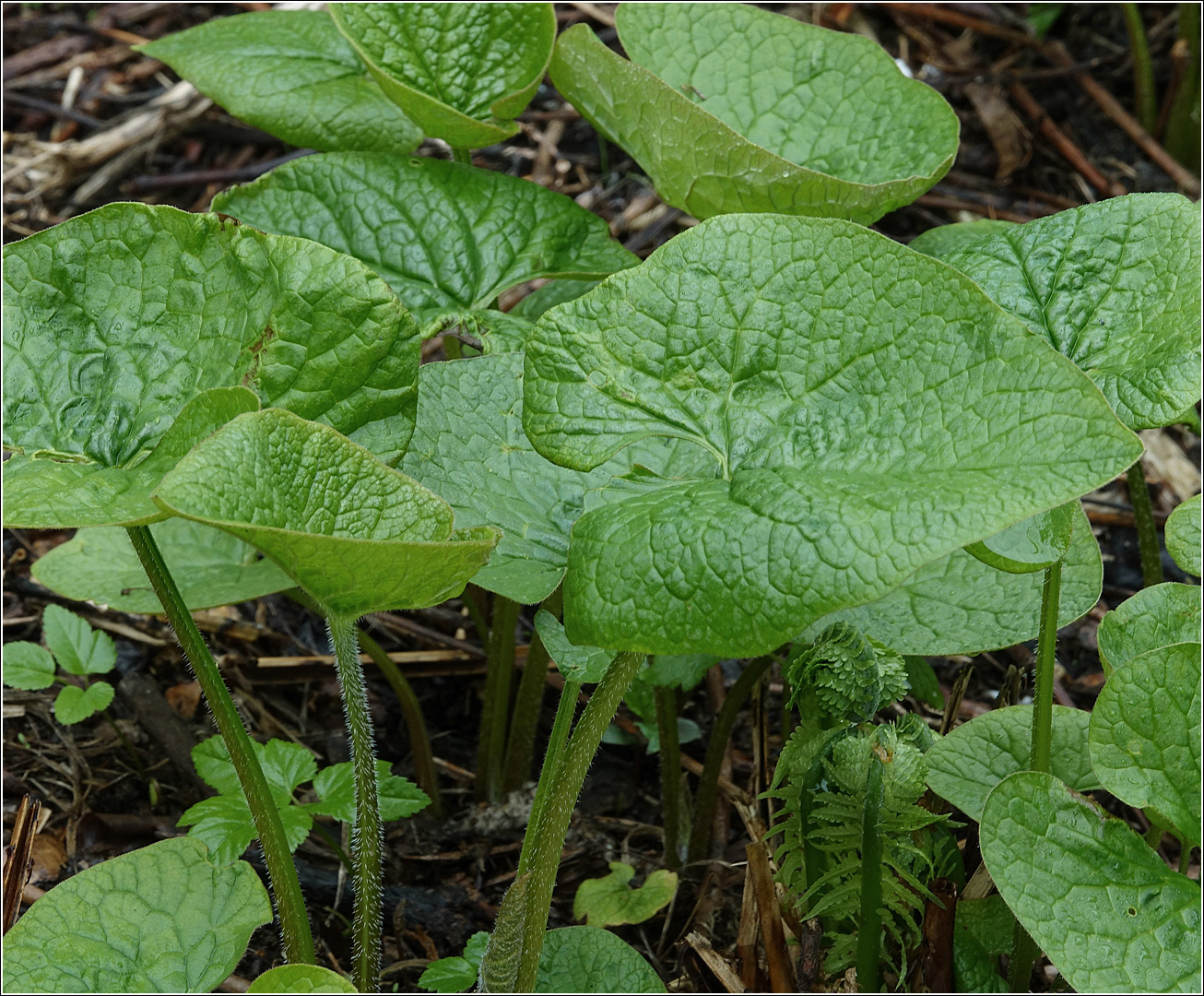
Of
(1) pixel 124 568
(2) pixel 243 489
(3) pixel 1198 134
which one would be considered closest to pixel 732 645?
(2) pixel 243 489

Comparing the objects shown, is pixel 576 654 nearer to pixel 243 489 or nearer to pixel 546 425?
pixel 546 425

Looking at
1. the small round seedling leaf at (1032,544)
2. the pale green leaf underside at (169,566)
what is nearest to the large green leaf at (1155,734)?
the small round seedling leaf at (1032,544)

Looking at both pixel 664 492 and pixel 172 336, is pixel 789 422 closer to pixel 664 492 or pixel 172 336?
pixel 664 492

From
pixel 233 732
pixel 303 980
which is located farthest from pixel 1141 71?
pixel 303 980

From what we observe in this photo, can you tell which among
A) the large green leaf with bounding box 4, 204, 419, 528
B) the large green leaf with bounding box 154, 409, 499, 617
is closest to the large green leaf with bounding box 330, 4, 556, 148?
the large green leaf with bounding box 4, 204, 419, 528

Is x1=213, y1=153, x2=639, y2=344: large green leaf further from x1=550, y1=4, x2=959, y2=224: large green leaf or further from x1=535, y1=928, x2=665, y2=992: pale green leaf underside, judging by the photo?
x1=535, y1=928, x2=665, y2=992: pale green leaf underside

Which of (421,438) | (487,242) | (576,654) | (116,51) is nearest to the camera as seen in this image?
(576,654)

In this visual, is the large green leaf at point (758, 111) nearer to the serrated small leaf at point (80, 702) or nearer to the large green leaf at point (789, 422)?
the large green leaf at point (789, 422)
